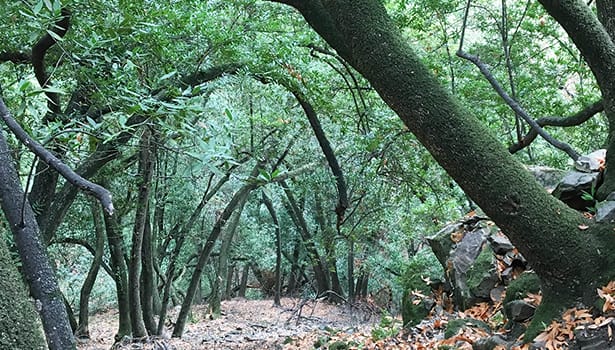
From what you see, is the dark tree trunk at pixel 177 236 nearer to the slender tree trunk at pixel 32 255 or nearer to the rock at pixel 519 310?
the rock at pixel 519 310

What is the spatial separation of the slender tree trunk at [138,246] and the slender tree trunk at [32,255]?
5.83 m

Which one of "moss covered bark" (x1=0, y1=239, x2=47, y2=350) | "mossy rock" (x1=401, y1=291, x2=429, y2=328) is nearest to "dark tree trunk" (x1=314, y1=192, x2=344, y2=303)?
"mossy rock" (x1=401, y1=291, x2=429, y2=328)

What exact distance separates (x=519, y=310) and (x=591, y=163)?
56.6 inches

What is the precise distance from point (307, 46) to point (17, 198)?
537cm

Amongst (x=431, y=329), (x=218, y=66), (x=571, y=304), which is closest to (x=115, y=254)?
(x=218, y=66)

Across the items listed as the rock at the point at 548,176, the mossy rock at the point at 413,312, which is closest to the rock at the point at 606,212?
the rock at the point at 548,176

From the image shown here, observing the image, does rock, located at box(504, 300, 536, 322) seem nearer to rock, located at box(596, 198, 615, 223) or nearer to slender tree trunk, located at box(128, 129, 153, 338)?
rock, located at box(596, 198, 615, 223)

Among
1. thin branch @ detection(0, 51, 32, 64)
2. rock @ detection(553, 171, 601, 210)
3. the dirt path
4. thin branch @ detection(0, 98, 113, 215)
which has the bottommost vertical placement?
the dirt path

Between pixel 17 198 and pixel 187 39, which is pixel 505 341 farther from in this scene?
pixel 187 39

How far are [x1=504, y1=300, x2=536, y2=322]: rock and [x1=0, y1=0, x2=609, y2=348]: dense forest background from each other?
1.43 meters

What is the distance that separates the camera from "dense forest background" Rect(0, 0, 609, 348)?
2.58m

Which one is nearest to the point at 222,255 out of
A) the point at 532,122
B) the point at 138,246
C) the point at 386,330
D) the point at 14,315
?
the point at 138,246

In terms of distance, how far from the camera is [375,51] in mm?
3123

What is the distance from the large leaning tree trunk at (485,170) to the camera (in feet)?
9.91
